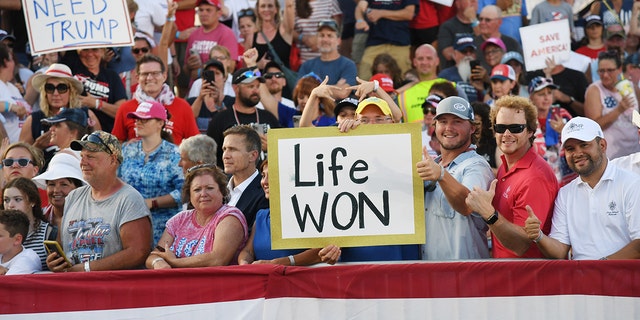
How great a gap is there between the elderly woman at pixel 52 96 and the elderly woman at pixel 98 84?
0.33 metres

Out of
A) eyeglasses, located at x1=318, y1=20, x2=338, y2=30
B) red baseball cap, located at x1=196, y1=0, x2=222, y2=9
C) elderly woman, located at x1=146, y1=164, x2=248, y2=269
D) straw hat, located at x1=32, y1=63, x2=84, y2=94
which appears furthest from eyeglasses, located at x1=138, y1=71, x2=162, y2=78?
elderly woman, located at x1=146, y1=164, x2=248, y2=269

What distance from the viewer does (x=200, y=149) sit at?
9344mm

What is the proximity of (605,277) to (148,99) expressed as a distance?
5.82 meters

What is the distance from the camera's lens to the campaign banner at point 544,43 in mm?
13109

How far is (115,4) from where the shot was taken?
424 inches

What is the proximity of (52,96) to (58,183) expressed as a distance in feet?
7.19

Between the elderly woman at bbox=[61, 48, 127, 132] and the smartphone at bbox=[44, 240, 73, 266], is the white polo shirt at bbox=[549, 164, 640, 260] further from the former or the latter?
the elderly woman at bbox=[61, 48, 127, 132]

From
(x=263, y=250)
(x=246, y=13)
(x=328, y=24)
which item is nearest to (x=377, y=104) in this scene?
(x=263, y=250)

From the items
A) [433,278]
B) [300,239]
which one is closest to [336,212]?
[300,239]

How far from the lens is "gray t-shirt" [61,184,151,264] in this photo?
7770 millimetres

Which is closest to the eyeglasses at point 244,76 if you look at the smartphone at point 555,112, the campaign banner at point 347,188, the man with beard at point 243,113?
the man with beard at point 243,113

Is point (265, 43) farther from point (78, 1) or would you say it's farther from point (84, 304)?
point (84, 304)

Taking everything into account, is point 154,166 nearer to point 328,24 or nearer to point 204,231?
point 204,231

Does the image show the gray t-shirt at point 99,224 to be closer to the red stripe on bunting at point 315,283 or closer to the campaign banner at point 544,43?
the red stripe on bunting at point 315,283
